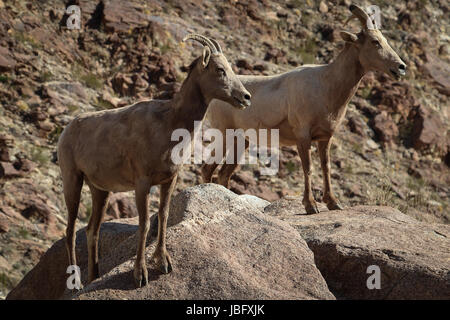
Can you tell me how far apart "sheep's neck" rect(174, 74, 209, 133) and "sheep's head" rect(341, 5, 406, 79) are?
3475 mm

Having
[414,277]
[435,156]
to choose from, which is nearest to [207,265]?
[414,277]

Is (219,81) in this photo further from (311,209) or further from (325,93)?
(311,209)

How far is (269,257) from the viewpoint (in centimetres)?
617

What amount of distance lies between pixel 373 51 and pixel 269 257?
3732 mm

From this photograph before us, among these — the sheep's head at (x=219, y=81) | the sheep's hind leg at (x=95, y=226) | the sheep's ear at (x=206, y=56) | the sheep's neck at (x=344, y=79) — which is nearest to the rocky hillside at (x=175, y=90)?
the sheep's hind leg at (x=95, y=226)

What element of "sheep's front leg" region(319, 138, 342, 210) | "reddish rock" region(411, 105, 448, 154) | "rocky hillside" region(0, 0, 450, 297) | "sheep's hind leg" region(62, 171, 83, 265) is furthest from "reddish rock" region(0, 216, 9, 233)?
"reddish rock" region(411, 105, 448, 154)

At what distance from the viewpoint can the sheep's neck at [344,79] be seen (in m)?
8.70

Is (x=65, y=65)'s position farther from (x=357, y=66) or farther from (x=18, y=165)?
(x=357, y=66)

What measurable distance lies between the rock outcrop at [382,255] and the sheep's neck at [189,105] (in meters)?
2.15

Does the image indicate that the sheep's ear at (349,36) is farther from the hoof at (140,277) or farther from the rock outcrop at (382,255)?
the hoof at (140,277)

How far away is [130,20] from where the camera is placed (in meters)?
16.0

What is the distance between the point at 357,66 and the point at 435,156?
9.06m

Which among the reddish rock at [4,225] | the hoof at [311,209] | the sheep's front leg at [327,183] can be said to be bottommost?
the reddish rock at [4,225]

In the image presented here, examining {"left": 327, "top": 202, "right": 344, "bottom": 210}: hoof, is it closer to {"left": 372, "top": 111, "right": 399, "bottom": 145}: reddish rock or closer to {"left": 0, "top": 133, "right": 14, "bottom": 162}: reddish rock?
{"left": 0, "top": 133, "right": 14, "bottom": 162}: reddish rock
